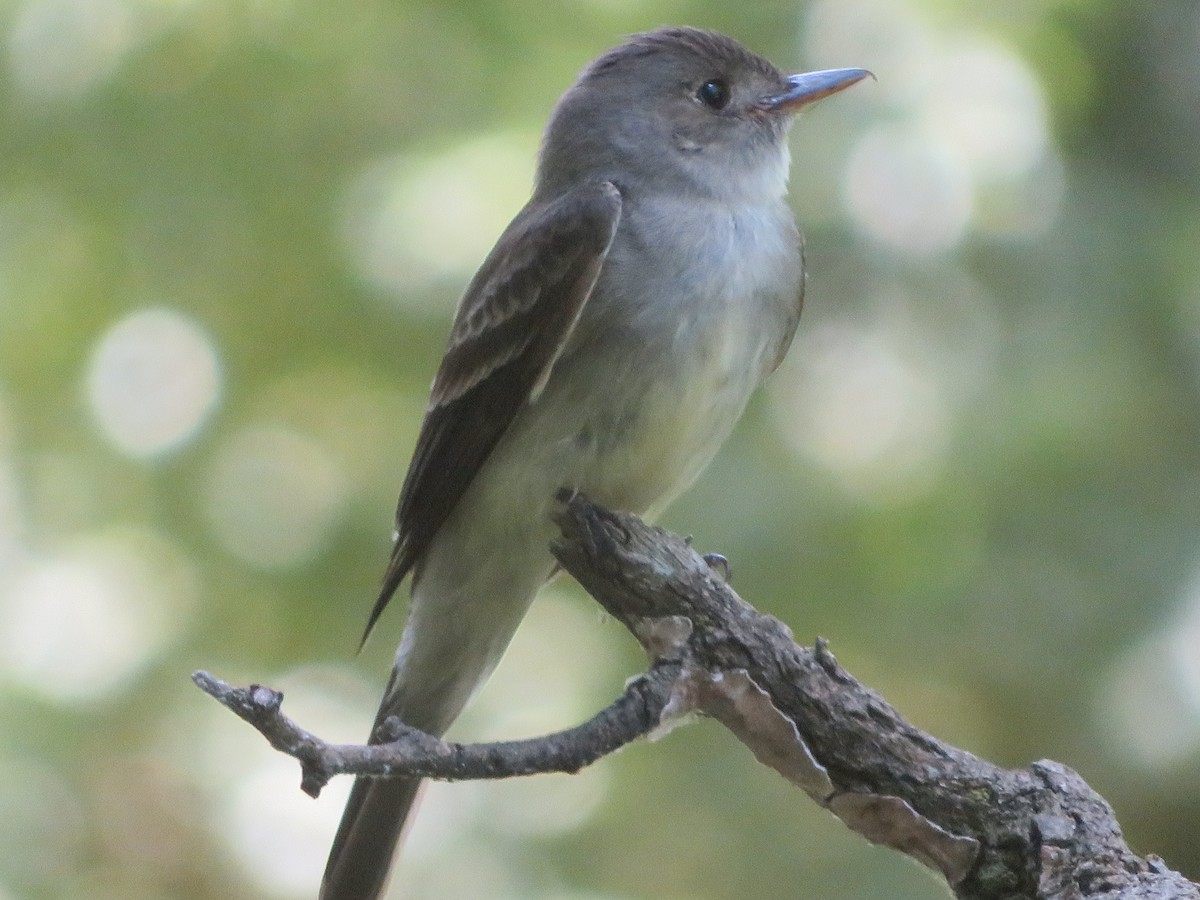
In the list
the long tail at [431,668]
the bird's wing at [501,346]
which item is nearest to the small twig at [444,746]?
the bird's wing at [501,346]

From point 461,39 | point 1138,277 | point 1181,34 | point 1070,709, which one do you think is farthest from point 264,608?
point 1181,34

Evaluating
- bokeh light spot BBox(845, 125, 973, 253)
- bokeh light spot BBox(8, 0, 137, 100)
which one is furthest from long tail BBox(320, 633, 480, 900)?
bokeh light spot BBox(8, 0, 137, 100)

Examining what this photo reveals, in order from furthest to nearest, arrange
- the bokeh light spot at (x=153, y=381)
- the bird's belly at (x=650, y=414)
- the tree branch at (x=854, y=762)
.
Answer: the bokeh light spot at (x=153, y=381), the bird's belly at (x=650, y=414), the tree branch at (x=854, y=762)

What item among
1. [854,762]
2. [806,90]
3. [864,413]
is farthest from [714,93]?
[854,762]

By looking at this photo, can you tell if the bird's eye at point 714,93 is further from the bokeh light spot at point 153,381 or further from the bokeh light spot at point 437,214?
the bokeh light spot at point 153,381

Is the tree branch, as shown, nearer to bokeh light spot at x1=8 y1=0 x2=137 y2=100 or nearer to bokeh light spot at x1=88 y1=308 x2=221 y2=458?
bokeh light spot at x1=88 y1=308 x2=221 y2=458

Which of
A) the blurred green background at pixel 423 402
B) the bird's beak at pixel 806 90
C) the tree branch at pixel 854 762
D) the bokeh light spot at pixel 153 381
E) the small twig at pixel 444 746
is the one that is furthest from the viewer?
the bokeh light spot at pixel 153 381

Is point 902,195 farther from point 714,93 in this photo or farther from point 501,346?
point 501,346
